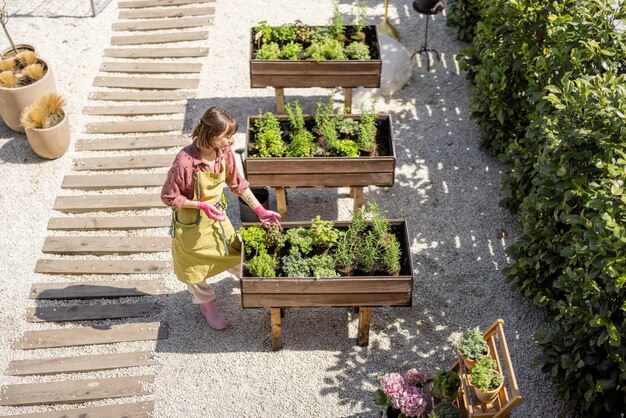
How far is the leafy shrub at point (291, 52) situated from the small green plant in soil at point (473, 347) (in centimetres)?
383

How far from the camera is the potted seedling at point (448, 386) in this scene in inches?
194

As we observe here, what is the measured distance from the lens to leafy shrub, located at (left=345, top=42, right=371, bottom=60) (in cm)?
745

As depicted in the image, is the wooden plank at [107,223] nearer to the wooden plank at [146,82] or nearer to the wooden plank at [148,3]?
the wooden plank at [146,82]

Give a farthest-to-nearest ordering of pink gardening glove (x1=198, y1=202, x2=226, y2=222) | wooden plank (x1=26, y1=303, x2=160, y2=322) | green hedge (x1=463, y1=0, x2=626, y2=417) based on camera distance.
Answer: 1. wooden plank (x1=26, y1=303, x2=160, y2=322)
2. pink gardening glove (x1=198, y1=202, x2=226, y2=222)
3. green hedge (x1=463, y1=0, x2=626, y2=417)

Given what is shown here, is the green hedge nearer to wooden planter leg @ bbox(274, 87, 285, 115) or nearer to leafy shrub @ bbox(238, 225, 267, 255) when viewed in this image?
leafy shrub @ bbox(238, 225, 267, 255)

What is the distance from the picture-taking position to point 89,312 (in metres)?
6.13

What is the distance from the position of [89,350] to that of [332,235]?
2285 millimetres

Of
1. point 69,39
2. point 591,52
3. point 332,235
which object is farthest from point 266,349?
point 69,39

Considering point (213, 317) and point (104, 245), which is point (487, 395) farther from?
point (104, 245)

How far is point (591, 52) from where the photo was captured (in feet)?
17.9

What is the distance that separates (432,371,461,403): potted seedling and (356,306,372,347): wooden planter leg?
828 millimetres

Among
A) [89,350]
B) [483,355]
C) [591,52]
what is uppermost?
[591,52]

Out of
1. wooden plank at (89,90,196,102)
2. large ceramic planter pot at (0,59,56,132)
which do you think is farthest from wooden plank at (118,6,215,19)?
large ceramic planter pot at (0,59,56,132)

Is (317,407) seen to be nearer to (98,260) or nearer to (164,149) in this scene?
(98,260)
